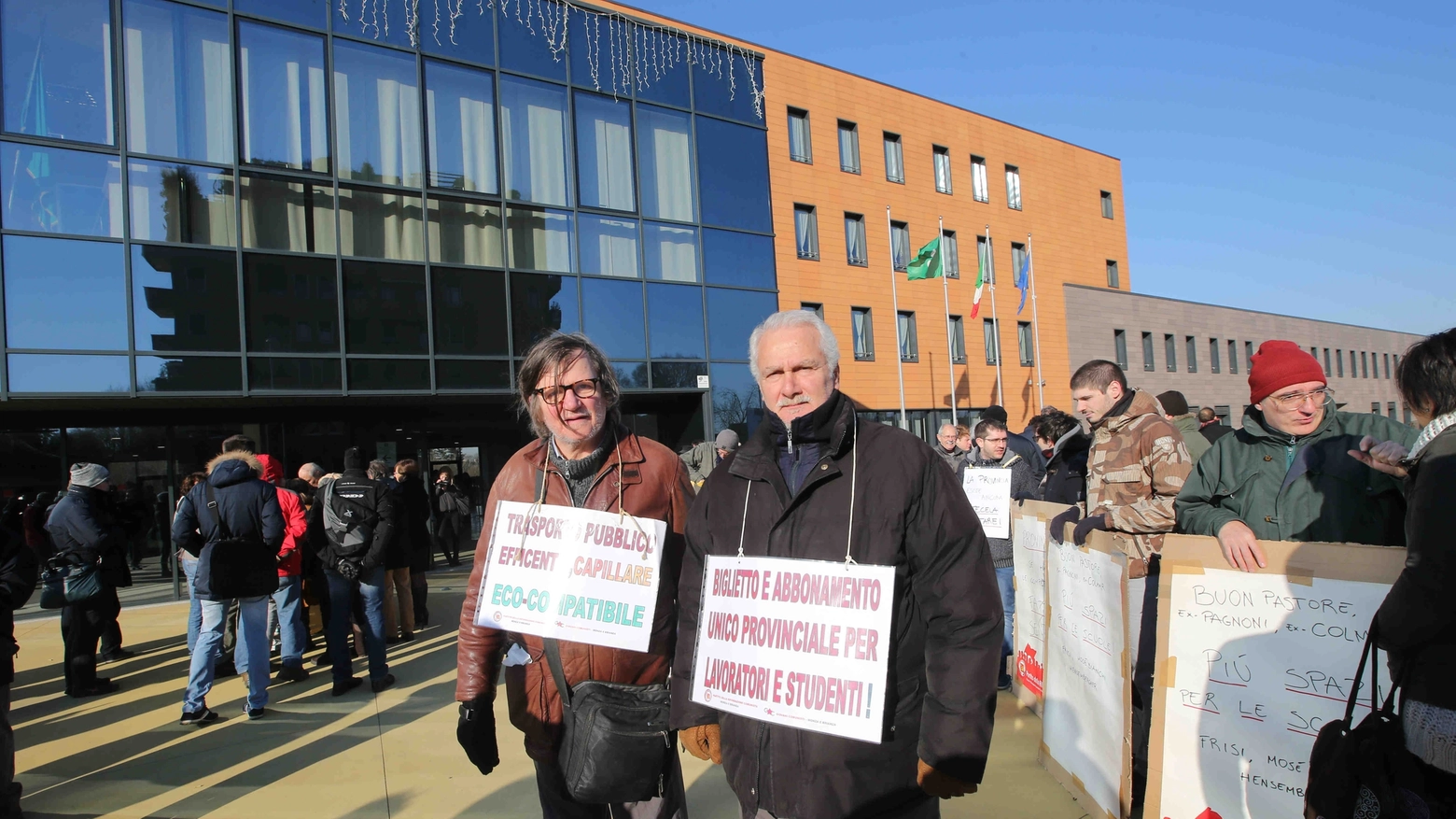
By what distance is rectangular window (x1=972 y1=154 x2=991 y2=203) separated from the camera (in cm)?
2473

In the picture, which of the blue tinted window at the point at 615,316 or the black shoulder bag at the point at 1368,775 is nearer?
the black shoulder bag at the point at 1368,775

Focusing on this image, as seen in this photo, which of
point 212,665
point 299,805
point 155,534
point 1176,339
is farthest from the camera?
point 1176,339

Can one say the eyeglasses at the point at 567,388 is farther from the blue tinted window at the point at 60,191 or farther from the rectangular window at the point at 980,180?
the rectangular window at the point at 980,180

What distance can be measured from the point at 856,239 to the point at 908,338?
3213 mm

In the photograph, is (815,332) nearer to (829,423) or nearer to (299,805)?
(829,423)

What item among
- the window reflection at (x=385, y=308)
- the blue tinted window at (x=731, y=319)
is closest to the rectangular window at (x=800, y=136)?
the blue tinted window at (x=731, y=319)

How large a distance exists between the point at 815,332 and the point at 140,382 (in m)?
11.7

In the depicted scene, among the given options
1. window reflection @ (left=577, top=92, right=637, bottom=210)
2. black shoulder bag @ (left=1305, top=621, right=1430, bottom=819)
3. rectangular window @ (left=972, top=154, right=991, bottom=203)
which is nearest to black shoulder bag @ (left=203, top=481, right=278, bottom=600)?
black shoulder bag @ (left=1305, top=621, right=1430, bottom=819)

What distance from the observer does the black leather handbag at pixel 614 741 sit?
234 centimetres

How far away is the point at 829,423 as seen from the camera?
2125 mm

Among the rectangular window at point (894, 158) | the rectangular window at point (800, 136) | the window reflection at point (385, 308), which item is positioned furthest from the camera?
the rectangular window at point (894, 158)

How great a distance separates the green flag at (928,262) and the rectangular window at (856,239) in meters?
1.59

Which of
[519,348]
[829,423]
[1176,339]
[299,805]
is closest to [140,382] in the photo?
[519,348]

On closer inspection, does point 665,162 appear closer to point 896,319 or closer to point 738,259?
point 738,259
